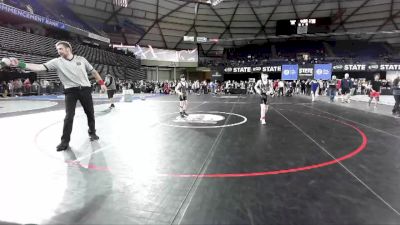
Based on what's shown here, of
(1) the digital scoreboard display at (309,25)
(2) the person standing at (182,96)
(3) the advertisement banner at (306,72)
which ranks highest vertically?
(1) the digital scoreboard display at (309,25)

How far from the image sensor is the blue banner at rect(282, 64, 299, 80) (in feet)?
115

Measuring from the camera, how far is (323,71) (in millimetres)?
34156

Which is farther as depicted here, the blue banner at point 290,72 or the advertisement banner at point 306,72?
the blue banner at point 290,72

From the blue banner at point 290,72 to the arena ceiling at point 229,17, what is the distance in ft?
28.4

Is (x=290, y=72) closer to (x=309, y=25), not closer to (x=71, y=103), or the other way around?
(x=309, y=25)

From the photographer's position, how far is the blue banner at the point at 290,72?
→ 3500 cm

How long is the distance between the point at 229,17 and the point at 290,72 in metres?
12.8

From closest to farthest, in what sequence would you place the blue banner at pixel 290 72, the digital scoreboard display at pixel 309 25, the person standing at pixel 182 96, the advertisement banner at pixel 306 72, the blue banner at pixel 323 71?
the person standing at pixel 182 96, the blue banner at pixel 323 71, the advertisement banner at pixel 306 72, the blue banner at pixel 290 72, the digital scoreboard display at pixel 309 25

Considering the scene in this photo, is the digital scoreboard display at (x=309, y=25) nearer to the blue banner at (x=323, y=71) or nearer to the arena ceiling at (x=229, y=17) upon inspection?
the arena ceiling at (x=229, y=17)

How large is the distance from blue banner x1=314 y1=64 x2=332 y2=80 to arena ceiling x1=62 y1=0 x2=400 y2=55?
339 inches

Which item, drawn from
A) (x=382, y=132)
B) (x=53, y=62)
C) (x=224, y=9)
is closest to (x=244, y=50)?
(x=224, y=9)

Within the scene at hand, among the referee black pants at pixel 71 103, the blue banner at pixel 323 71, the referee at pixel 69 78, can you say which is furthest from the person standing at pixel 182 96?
the blue banner at pixel 323 71

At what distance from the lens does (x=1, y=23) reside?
73.1 feet

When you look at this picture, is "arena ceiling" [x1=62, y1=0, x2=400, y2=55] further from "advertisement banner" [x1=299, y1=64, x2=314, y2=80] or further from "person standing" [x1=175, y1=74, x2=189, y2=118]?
"person standing" [x1=175, y1=74, x2=189, y2=118]
